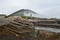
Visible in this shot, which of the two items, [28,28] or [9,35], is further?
[28,28]

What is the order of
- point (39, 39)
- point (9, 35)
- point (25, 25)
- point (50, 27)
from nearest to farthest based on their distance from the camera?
point (9, 35)
point (39, 39)
point (25, 25)
point (50, 27)

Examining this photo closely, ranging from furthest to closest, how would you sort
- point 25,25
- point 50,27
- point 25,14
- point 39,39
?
point 25,14, point 50,27, point 25,25, point 39,39

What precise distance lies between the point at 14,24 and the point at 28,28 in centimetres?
49

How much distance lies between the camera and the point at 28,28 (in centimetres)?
506

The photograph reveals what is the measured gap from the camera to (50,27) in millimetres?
5922

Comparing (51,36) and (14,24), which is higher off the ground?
(14,24)

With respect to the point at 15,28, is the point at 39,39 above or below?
below

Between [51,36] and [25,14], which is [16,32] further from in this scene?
[25,14]

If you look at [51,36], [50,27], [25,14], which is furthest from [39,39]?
[25,14]

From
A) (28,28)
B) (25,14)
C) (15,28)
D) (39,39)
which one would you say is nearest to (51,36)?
(39,39)

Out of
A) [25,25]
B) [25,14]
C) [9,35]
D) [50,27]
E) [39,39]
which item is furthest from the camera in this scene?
[25,14]

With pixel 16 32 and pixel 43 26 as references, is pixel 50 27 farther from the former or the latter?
pixel 16 32

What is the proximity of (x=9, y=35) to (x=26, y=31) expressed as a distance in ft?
1.87

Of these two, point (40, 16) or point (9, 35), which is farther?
point (40, 16)
